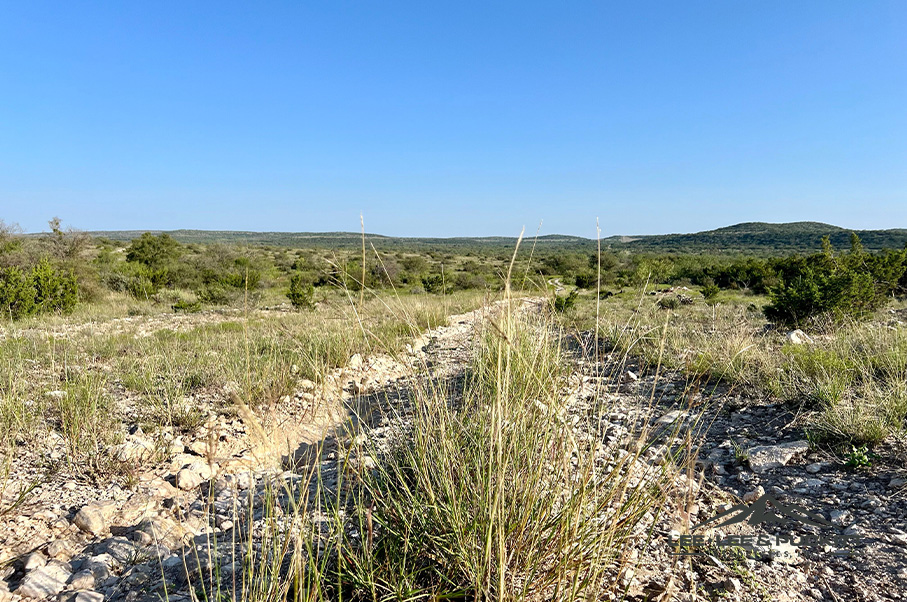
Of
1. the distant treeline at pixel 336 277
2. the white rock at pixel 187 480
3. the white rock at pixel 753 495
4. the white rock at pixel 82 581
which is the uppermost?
the distant treeline at pixel 336 277

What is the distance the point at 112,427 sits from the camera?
3.27m

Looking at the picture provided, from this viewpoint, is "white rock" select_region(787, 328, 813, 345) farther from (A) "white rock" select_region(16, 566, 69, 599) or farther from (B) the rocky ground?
(A) "white rock" select_region(16, 566, 69, 599)

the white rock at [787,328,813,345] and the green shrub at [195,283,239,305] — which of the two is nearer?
the white rock at [787,328,813,345]

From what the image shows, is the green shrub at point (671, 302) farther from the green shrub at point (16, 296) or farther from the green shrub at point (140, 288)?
the green shrub at point (140, 288)

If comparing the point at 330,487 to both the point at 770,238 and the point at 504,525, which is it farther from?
the point at 770,238

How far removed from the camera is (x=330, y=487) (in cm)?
258

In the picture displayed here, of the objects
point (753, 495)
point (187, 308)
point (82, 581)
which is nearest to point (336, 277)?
point (82, 581)

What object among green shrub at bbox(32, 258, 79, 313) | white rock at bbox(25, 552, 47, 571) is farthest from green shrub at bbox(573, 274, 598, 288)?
white rock at bbox(25, 552, 47, 571)

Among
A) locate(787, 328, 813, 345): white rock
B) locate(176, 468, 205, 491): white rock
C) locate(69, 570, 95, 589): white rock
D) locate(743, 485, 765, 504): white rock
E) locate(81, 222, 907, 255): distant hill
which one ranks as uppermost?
locate(81, 222, 907, 255): distant hill

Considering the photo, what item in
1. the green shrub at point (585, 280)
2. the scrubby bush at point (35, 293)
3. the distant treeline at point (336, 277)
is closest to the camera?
the distant treeline at point (336, 277)

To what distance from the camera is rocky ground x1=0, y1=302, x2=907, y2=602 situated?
176 cm

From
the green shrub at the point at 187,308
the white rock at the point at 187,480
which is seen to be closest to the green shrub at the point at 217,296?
the green shrub at the point at 187,308

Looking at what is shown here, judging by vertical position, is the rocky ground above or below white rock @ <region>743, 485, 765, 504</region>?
above

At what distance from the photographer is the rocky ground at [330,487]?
176cm
